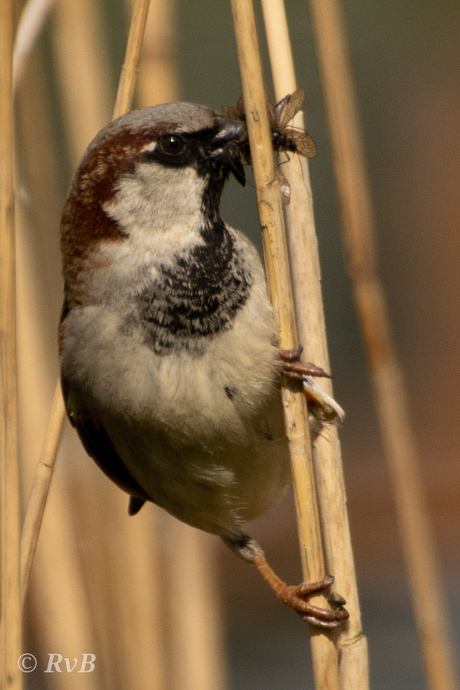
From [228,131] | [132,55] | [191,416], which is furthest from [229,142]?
[191,416]

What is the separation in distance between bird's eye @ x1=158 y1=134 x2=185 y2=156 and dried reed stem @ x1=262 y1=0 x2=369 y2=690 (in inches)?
6.6

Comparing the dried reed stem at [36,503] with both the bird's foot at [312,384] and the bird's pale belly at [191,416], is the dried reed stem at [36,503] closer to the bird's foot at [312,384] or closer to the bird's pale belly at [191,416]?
the bird's pale belly at [191,416]

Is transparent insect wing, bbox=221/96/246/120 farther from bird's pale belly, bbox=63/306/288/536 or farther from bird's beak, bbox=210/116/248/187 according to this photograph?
bird's pale belly, bbox=63/306/288/536

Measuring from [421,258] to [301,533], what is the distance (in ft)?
12.3

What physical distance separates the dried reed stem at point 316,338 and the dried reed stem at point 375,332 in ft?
0.26

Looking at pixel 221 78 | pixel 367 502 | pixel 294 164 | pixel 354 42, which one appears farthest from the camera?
pixel 354 42

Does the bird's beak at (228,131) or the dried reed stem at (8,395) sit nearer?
the dried reed stem at (8,395)

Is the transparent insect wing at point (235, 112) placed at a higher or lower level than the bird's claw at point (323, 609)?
higher

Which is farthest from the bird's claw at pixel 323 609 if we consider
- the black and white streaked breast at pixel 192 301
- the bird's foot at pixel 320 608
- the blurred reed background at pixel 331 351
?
the blurred reed background at pixel 331 351

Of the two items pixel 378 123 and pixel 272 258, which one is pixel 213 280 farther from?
pixel 378 123

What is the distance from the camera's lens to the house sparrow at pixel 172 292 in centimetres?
138

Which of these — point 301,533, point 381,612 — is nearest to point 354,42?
point 381,612

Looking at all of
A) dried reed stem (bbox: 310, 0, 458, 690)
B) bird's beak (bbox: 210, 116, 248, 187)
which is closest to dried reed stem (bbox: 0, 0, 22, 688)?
bird's beak (bbox: 210, 116, 248, 187)

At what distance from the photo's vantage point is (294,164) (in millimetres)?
1368
